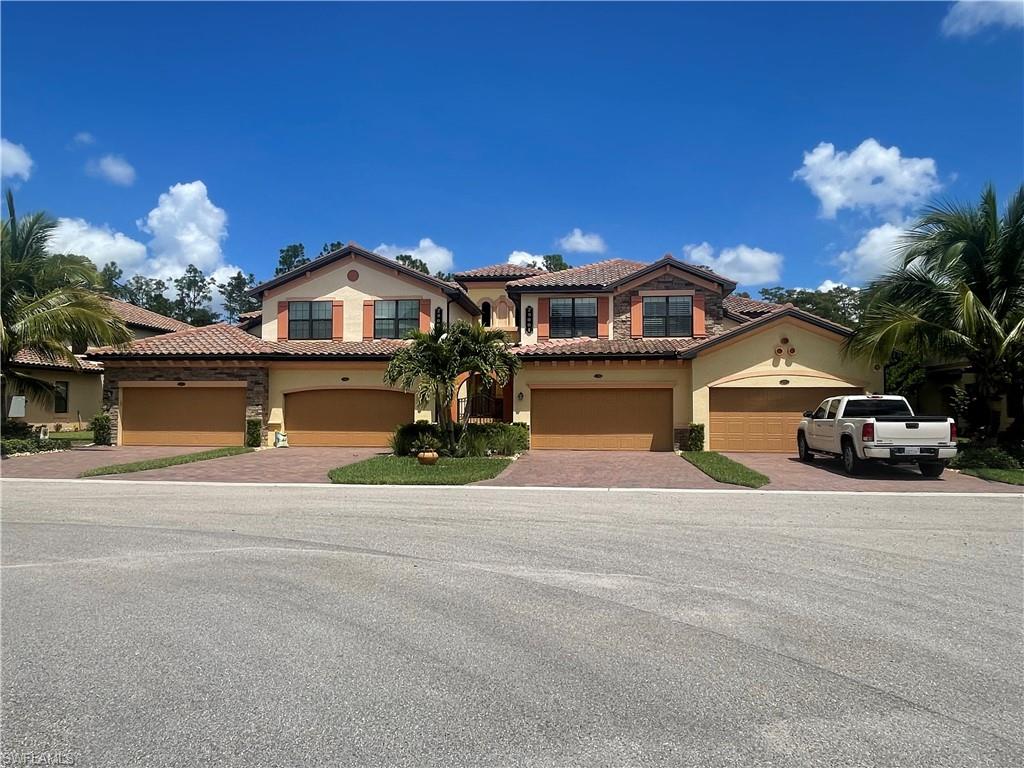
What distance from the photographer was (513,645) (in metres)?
4.78

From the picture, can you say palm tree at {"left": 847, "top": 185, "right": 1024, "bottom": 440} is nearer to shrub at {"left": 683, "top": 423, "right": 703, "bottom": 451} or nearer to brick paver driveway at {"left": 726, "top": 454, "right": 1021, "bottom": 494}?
brick paver driveway at {"left": 726, "top": 454, "right": 1021, "bottom": 494}

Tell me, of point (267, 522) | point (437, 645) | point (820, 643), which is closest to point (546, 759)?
point (437, 645)

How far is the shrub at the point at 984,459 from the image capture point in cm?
1665

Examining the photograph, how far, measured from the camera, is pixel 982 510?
11.1 m

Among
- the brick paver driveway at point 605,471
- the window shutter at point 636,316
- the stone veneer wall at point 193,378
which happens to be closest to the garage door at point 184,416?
the stone veneer wall at point 193,378

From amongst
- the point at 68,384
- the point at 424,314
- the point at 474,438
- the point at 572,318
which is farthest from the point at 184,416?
the point at 572,318

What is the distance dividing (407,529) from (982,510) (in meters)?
9.37

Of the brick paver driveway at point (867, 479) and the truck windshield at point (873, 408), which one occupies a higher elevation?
the truck windshield at point (873, 408)

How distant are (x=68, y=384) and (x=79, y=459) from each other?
15.5 m

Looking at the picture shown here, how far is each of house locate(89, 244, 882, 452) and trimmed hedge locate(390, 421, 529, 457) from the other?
1167 mm

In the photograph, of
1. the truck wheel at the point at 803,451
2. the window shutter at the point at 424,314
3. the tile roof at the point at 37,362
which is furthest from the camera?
the tile roof at the point at 37,362

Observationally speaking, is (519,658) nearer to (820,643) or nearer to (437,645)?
(437,645)

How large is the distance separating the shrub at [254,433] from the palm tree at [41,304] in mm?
4838

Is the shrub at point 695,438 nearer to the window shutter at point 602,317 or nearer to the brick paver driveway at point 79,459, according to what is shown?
the window shutter at point 602,317
